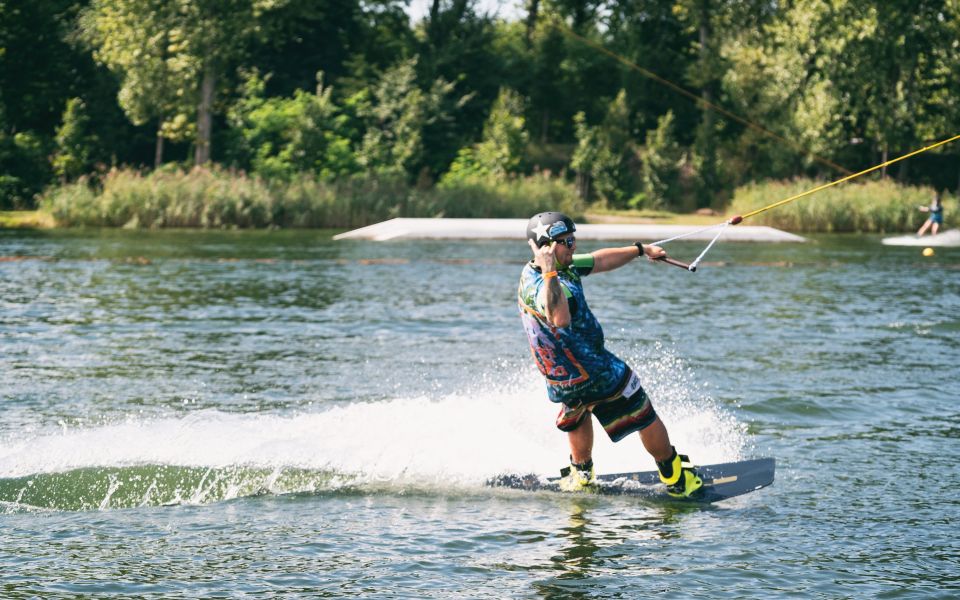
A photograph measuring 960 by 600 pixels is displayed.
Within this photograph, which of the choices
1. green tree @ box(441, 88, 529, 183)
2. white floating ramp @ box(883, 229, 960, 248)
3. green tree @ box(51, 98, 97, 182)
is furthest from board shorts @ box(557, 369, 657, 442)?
green tree @ box(441, 88, 529, 183)

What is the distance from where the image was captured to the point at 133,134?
57000 mm

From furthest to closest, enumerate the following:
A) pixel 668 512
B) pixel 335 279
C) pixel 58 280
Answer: pixel 335 279 < pixel 58 280 < pixel 668 512

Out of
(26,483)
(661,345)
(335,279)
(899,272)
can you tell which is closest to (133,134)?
(335,279)

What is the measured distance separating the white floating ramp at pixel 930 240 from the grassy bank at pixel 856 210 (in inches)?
198

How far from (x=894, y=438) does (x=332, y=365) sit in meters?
6.89

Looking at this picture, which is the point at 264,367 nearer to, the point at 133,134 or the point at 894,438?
the point at 894,438

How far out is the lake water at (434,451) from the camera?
24.9 ft

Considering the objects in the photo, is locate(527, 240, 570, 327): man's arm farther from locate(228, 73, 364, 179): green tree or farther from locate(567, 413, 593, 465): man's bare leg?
locate(228, 73, 364, 179): green tree

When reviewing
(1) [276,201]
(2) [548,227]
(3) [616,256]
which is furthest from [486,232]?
(2) [548,227]

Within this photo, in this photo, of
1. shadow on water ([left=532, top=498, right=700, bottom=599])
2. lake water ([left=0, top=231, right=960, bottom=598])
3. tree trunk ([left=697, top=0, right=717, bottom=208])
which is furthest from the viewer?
tree trunk ([left=697, top=0, right=717, bottom=208])

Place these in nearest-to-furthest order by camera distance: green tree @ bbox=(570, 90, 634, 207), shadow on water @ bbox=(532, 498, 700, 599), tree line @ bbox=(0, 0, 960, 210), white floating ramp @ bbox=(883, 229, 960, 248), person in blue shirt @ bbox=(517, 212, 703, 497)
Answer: shadow on water @ bbox=(532, 498, 700, 599) → person in blue shirt @ bbox=(517, 212, 703, 497) → white floating ramp @ bbox=(883, 229, 960, 248) → tree line @ bbox=(0, 0, 960, 210) → green tree @ bbox=(570, 90, 634, 207)

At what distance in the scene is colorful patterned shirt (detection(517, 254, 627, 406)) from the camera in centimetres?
862

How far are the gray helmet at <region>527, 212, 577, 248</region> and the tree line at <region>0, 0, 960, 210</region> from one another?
136ft

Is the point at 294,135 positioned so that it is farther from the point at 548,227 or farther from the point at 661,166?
the point at 548,227
